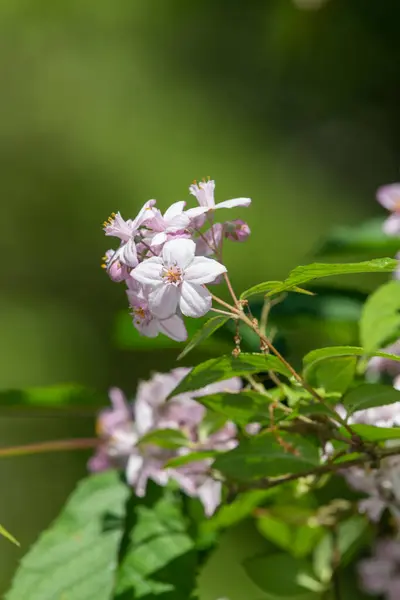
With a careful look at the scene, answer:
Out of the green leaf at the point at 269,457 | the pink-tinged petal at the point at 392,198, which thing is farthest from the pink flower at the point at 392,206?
the green leaf at the point at 269,457

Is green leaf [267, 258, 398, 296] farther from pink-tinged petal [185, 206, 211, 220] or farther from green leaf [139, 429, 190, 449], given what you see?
green leaf [139, 429, 190, 449]

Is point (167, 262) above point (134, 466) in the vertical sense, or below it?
above

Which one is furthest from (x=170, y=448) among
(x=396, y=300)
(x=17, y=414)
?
(x=396, y=300)

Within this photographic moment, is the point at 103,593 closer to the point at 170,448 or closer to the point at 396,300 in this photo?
the point at 170,448

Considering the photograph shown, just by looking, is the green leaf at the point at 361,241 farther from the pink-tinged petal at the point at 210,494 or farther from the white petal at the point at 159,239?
the white petal at the point at 159,239

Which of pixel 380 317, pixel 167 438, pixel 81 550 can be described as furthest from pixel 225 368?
pixel 81 550

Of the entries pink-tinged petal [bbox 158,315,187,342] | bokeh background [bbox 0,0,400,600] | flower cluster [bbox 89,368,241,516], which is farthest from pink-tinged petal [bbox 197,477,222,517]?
bokeh background [bbox 0,0,400,600]

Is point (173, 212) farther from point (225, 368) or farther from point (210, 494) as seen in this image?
point (210, 494)

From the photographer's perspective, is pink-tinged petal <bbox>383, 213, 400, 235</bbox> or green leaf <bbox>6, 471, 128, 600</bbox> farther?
pink-tinged petal <bbox>383, 213, 400, 235</bbox>
